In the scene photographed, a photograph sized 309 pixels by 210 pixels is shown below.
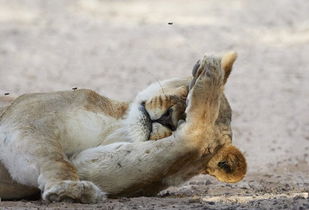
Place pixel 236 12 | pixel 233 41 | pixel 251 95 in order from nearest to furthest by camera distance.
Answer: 1. pixel 251 95
2. pixel 233 41
3. pixel 236 12

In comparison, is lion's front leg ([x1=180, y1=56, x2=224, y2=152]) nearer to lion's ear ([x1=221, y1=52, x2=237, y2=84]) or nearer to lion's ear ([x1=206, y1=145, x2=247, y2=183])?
lion's ear ([x1=221, y1=52, x2=237, y2=84])

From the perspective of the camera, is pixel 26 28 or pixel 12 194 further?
pixel 26 28

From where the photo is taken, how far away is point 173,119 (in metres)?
4.73

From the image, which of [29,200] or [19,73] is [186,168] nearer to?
[29,200]

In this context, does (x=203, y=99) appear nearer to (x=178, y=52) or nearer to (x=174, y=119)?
(x=174, y=119)

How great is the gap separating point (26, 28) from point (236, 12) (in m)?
2.79

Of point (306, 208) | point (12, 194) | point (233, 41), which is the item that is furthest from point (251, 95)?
point (306, 208)

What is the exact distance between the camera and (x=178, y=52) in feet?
36.2

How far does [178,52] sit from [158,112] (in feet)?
20.4

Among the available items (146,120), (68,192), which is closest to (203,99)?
(146,120)

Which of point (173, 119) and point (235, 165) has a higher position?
point (173, 119)

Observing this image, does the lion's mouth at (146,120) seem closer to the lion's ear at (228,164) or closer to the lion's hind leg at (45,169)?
the lion's ear at (228,164)

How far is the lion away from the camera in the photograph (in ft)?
14.6

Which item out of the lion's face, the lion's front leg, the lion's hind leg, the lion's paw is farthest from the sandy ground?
the lion's paw
